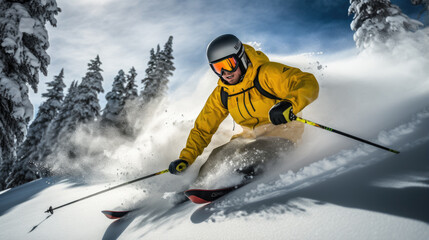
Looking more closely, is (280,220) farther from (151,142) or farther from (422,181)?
(151,142)

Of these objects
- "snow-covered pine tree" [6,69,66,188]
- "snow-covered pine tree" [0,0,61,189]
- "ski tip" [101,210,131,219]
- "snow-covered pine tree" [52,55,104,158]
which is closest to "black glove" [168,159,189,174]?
"ski tip" [101,210,131,219]

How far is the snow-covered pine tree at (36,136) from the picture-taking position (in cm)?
1717

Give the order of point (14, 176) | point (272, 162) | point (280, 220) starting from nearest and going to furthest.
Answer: point (280, 220), point (272, 162), point (14, 176)

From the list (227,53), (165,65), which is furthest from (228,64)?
(165,65)

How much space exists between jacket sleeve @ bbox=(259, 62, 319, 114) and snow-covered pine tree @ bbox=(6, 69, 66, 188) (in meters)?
21.5

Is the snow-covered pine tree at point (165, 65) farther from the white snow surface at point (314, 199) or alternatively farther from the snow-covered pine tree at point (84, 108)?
the white snow surface at point (314, 199)

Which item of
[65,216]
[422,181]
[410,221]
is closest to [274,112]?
[422,181]

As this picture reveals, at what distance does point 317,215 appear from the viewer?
1399mm

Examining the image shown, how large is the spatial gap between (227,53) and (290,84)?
1.12 metres

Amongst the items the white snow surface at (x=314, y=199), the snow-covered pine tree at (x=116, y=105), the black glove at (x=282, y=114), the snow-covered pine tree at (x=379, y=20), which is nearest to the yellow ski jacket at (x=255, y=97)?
the black glove at (x=282, y=114)

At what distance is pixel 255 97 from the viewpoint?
11.6 feet

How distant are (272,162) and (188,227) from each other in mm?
1688

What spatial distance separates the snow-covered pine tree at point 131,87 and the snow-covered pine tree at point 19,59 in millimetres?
13036

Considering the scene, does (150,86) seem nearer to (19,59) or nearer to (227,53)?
(19,59)
